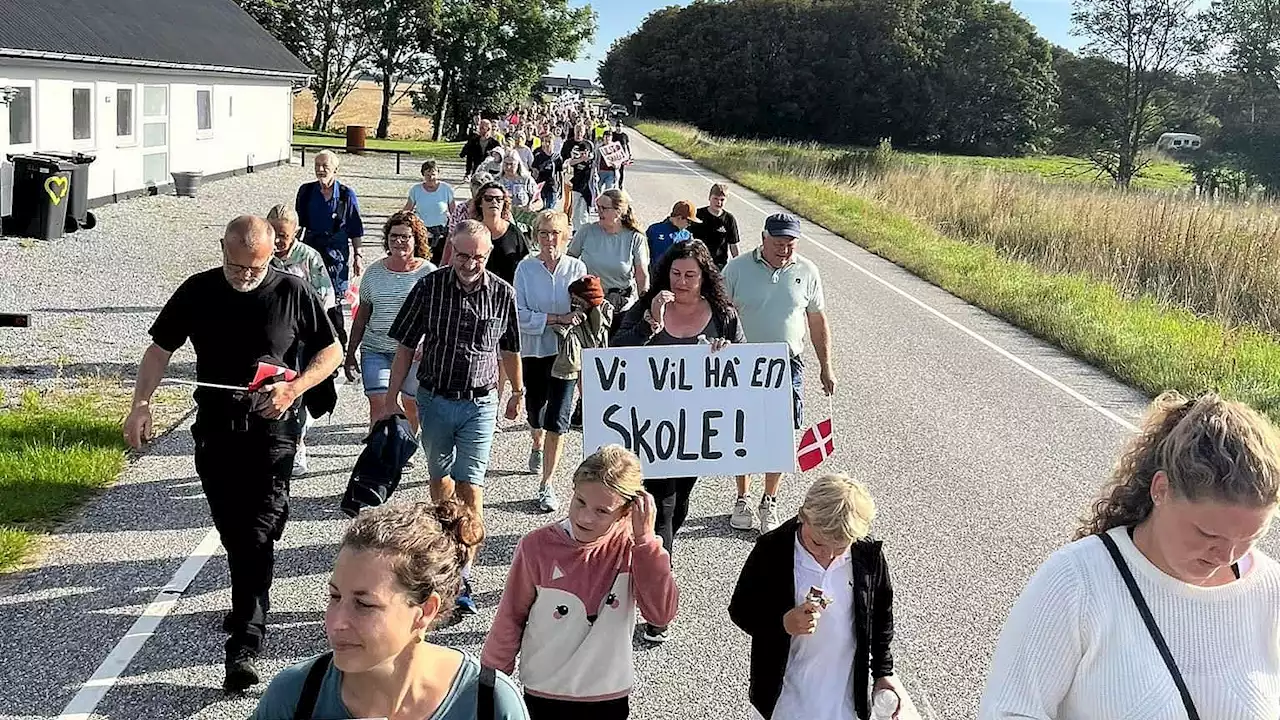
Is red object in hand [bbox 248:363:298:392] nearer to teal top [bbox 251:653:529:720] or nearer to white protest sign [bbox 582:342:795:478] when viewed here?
white protest sign [bbox 582:342:795:478]

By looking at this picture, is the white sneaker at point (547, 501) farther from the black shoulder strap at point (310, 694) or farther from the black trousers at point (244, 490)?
the black shoulder strap at point (310, 694)

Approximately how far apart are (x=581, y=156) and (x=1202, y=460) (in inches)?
815

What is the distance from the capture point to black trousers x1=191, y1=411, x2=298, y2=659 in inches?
205

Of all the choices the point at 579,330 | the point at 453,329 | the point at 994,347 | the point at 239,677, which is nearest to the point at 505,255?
the point at 579,330

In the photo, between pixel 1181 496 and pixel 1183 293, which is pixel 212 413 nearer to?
pixel 1181 496

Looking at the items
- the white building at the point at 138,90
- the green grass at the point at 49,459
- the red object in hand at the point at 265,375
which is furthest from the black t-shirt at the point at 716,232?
the white building at the point at 138,90

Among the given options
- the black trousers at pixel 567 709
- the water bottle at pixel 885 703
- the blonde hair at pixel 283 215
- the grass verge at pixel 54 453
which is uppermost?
the blonde hair at pixel 283 215

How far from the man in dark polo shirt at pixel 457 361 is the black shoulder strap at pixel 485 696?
142 inches

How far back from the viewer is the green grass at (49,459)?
22.7ft

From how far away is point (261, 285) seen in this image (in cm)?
515

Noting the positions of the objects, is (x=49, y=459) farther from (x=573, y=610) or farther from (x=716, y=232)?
(x=716, y=232)

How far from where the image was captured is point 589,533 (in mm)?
4105

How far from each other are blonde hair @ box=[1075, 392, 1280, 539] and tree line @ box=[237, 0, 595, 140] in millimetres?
58356

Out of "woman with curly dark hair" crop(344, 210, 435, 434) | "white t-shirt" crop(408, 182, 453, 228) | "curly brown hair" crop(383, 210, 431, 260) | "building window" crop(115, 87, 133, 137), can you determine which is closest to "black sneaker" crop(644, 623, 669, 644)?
"woman with curly dark hair" crop(344, 210, 435, 434)
